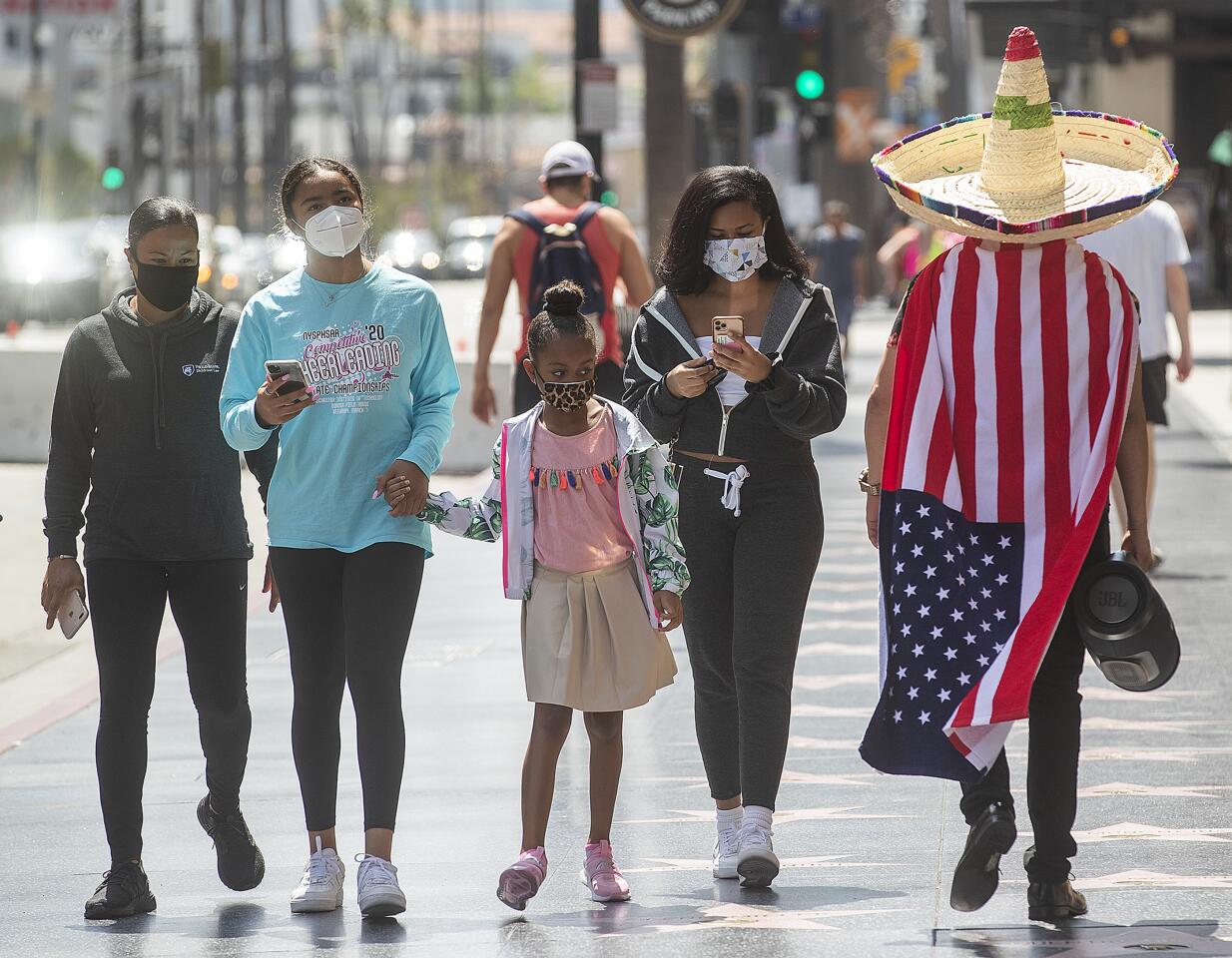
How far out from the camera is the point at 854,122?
36.2m

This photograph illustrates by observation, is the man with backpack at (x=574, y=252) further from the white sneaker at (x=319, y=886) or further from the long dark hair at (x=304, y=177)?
the white sneaker at (x=319, y=886)

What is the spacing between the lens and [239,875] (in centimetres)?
608

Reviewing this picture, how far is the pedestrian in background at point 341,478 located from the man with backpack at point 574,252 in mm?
3708

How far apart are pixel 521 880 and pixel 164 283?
1.72 meters

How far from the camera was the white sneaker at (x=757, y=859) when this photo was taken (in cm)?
588

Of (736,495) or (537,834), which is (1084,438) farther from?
(537,834)

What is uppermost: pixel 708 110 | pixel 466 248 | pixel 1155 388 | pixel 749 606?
pixel 708 110

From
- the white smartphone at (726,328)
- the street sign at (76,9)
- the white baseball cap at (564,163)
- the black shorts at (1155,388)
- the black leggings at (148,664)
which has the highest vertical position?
the street sign at (76,9)

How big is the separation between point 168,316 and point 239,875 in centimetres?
142

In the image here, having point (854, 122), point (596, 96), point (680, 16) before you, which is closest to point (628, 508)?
point (596, 96)

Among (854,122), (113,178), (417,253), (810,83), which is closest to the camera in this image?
(810,83)

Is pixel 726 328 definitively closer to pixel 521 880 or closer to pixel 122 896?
pixel 521 880

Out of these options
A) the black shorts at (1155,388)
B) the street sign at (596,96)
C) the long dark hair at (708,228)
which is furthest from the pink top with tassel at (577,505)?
the street sign at (596,96)

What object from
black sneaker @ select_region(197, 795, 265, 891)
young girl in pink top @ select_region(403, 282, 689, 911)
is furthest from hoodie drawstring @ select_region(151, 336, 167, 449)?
black sneaker @ select_region(197, 795, 265, 891)
